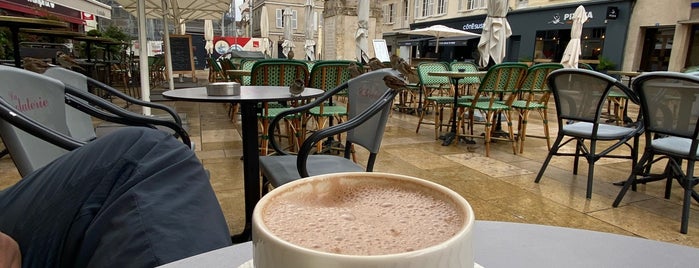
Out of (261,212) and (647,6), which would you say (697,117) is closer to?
(261,212)

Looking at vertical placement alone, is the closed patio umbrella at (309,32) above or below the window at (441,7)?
below

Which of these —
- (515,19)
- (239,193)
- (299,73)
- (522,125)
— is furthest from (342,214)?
(515,19)

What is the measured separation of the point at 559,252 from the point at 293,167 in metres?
1.40

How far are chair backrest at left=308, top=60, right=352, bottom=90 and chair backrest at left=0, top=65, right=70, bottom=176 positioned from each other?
2.43m

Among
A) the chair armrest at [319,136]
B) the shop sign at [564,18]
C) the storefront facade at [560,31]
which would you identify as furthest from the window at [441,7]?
the chair armrest at [319,136]

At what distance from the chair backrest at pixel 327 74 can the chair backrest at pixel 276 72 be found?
18 cm

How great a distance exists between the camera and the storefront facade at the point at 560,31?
44.5 ft

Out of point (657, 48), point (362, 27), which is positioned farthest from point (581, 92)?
point (657, 48)

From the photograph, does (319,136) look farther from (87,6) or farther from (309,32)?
(309,32)

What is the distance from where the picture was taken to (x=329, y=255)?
0.20 meters

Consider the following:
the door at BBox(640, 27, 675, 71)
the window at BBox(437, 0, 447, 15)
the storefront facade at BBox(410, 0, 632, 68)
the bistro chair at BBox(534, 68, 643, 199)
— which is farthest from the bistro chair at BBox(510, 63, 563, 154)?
the window at BBox(437, 0, 447, 15)

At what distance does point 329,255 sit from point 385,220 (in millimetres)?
72

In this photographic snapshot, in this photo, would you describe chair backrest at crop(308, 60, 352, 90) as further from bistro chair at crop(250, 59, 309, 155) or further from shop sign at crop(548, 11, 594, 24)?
shop sign at crop(548, 11, 594, 24)

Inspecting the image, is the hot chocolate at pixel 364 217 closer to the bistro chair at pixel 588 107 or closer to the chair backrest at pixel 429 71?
the bistro chair at pixel 588 107
